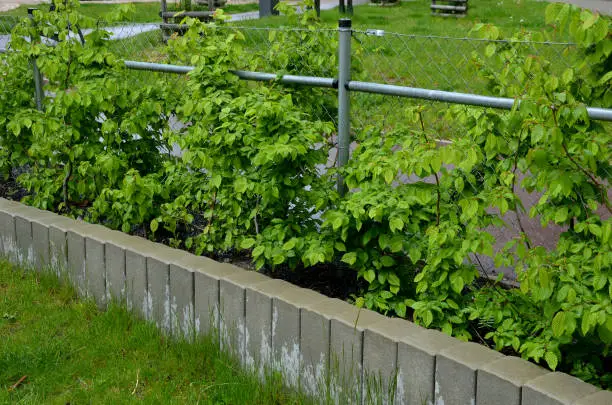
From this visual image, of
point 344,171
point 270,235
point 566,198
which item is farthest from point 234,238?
point 566,198

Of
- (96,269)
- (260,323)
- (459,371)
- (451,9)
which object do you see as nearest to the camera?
(459,371)

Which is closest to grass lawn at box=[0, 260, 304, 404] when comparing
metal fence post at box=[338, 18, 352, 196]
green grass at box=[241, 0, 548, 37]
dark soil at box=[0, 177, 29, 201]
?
metal fence post at box=[338, 18, 352, 196]

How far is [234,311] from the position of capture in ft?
12.7

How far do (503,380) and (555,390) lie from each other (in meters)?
0.18

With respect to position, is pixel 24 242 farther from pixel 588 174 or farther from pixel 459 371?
pixel 588 174

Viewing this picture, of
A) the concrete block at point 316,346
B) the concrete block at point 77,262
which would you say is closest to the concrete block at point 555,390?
the concrete block at point 316,346

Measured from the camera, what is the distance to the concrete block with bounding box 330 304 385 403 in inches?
134

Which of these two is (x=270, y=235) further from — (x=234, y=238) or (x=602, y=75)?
(x=602, y=75)

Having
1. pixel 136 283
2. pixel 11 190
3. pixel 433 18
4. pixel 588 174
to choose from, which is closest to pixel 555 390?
pixel 588 174

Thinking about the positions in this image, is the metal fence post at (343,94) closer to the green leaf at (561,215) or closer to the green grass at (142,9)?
the green leaf at (561,215)

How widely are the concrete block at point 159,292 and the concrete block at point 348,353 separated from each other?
1065 millimetres

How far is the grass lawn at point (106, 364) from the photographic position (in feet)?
12.1

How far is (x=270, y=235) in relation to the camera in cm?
409

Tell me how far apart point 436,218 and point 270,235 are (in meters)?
0.83
